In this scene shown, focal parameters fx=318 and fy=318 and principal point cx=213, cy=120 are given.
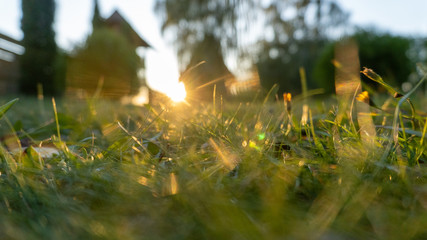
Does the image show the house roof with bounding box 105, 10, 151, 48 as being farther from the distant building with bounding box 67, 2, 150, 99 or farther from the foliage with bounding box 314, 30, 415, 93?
the foliage with bounding box 314, 30, 415, 93

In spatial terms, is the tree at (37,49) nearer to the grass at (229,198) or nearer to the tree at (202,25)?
the tree at (202,25)

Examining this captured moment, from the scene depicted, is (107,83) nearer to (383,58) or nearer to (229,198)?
(383,58)

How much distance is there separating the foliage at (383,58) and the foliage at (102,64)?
5311 mm

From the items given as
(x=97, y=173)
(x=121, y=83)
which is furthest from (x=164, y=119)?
(x=121, y=83)

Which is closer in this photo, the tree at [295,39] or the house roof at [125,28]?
the house roof at [125,28]

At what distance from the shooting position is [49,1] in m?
11.5

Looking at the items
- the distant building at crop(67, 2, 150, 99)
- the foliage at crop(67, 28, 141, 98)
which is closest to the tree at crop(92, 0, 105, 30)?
the distant building at crop(67, 2, 150, 99)

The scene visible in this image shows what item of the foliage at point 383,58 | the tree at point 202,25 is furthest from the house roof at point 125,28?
the foliage at point 383,58

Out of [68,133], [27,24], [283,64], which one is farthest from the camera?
[283,64]

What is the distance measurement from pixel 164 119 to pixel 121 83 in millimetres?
8281

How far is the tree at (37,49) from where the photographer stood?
11.1 meters

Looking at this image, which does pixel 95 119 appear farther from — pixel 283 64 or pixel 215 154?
pixel 283 64

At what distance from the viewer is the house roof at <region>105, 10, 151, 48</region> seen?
31.5ft

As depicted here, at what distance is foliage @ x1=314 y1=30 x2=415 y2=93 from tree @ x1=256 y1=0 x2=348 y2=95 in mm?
6984
